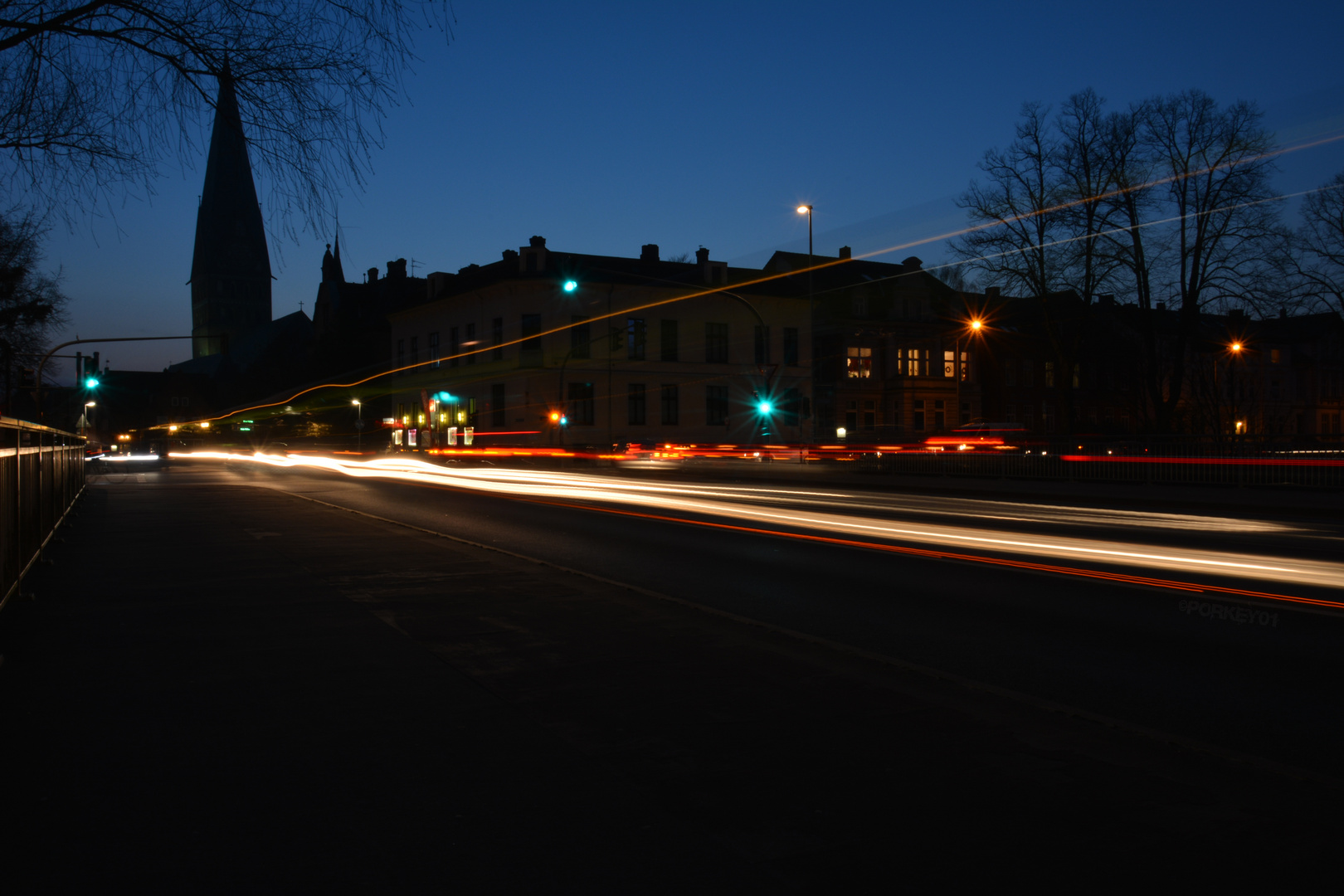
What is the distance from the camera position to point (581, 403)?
58.7 m

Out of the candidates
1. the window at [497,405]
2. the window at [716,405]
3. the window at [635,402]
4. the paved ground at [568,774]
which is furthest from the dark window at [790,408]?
the paved ground at [568,774]

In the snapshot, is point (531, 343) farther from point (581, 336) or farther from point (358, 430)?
point (358, 430)

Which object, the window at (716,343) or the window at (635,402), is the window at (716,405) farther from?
the window at (635,402)

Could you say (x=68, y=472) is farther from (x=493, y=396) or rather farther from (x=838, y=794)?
(x=493, y=396)

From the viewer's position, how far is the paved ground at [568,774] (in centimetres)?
356

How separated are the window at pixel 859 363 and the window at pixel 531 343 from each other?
2171 centimetres

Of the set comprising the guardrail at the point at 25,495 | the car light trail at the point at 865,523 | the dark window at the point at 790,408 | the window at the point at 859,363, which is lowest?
the car light trail at the point at 865,523

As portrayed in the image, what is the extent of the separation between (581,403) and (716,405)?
32.4 feet

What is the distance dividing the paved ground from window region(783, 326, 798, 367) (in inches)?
2317

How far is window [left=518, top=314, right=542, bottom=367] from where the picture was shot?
2280 inches

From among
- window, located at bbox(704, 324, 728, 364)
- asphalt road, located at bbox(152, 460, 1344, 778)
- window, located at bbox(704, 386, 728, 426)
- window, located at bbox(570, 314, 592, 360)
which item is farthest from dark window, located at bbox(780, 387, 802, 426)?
asphalt road, located at bbox(152, 460, 1344, 778)

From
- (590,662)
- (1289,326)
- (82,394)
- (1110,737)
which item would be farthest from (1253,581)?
(1289,326)

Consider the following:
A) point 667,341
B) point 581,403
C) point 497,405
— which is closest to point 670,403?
point 667,341

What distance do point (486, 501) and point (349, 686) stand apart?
57.2 feet
